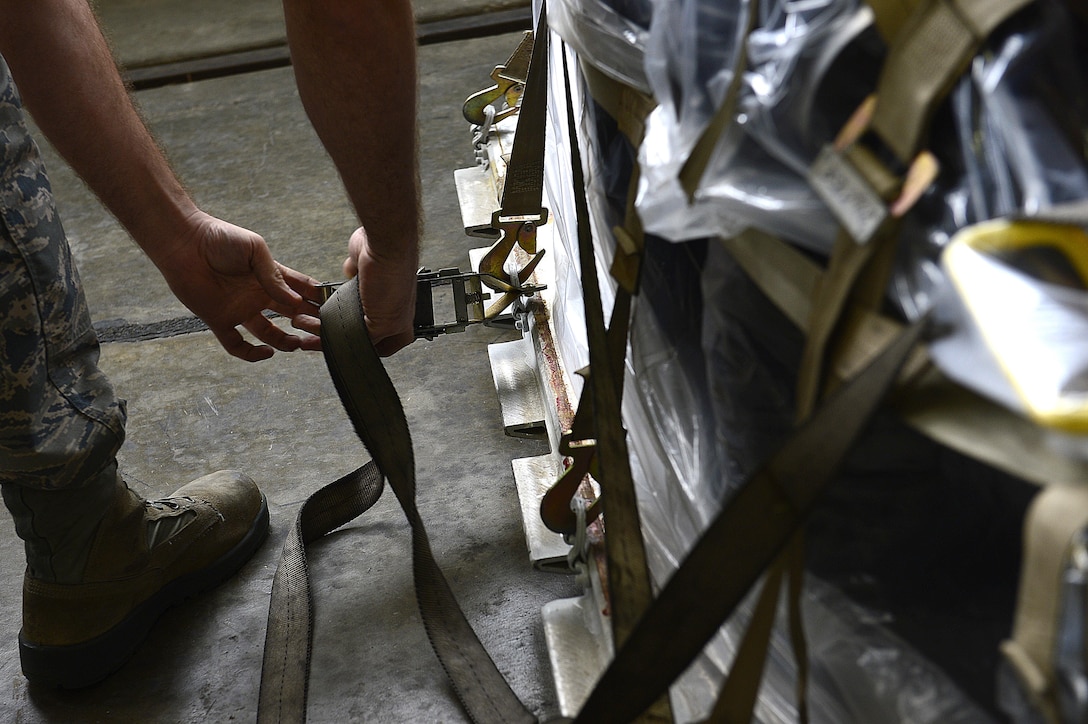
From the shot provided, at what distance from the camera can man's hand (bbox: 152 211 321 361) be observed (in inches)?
54.0

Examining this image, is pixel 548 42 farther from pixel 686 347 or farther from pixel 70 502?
pixel 70 502

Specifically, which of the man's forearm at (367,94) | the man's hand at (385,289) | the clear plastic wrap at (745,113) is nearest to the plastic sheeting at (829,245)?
the clear plastic wrap at (745,113)

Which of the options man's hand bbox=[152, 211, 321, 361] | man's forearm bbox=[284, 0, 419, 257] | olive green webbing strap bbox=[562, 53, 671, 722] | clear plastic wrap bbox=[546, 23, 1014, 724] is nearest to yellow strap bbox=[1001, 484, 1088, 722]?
clear plastic wrap bbox=[546, 23, 1014, 724]

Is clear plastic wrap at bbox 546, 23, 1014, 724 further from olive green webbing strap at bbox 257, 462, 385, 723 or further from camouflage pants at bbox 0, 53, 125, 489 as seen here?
camouflage pants at bbox 0, 53, 125, 489

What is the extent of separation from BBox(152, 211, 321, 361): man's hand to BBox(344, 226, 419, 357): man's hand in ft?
0.37

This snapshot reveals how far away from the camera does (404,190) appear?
1236 millimetres

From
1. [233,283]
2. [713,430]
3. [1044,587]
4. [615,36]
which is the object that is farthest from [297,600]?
[1044,587]

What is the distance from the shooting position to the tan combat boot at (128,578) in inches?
51.0

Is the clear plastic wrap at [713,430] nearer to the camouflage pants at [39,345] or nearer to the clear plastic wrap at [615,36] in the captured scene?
the clear plastic wrap at [615,36]

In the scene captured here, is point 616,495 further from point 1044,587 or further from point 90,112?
point 90,112

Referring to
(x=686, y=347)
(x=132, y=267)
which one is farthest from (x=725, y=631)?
(x=132, y=267)

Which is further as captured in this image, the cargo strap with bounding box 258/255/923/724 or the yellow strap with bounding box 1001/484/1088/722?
the cargo strap with bounding box 258/255/923/724

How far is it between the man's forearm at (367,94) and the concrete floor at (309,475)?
0.49 metres

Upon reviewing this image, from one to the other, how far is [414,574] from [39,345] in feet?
1.76
